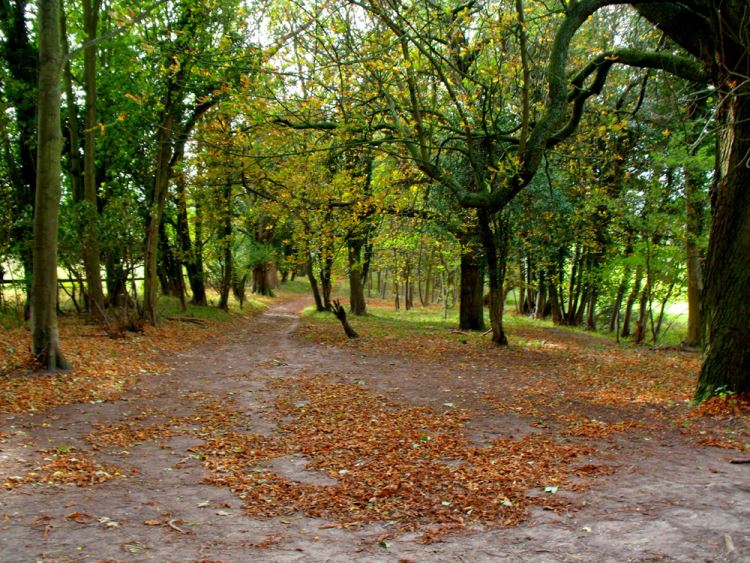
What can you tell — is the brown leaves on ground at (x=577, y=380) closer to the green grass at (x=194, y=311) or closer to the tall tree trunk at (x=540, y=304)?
the green grass at (x=194, y=311)

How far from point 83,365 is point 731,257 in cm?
1019

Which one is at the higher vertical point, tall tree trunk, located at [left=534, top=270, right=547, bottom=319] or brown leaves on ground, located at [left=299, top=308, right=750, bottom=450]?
tall tree trunk, located at [left=534, top=270, right=547, bottom=319]

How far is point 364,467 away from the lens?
213 inches

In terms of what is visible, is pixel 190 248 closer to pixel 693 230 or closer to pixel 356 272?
pixel 356 272

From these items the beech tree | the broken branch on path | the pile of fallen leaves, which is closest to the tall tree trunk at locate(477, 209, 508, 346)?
the broken branch on path

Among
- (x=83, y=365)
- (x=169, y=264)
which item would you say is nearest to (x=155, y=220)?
(x=83, y=365)

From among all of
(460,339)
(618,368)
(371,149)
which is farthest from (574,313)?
(371,149)

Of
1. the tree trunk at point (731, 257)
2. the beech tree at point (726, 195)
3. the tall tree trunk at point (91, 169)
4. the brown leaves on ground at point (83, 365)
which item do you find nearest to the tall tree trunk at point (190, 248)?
the tall tree trunk at point (91, 169)

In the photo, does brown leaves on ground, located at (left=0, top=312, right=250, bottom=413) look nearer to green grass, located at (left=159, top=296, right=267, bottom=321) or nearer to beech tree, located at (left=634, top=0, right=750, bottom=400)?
green grass, located at (left=159, top=296, right=267, bottom=321)

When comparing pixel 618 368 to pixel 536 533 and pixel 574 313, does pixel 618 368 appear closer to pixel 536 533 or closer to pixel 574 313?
pixel 536 533

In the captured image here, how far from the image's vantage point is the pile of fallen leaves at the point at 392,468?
438 cm

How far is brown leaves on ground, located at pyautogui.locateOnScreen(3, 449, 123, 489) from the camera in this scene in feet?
15.5

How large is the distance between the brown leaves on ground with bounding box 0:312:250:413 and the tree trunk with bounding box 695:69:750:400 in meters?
8.47

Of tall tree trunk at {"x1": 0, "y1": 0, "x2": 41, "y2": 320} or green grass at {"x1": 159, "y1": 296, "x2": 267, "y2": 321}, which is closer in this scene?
tall tree trunk at {"x1": 0, "y1": 0, "x2": 41, "y2": 320}
